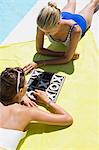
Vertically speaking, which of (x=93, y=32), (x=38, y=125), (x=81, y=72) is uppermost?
(x=93, y=32)

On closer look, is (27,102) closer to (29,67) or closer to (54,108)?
(54,108)

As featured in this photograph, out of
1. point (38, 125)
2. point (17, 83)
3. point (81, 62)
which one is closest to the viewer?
point (17, 83)

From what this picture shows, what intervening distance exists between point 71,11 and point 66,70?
75 centimetres

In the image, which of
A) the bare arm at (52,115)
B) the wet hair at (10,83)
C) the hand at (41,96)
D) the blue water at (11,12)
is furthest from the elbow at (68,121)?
the blue water at (11,12)

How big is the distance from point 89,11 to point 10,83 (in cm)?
170

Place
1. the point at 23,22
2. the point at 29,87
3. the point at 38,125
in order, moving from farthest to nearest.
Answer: the point at 23,22 → the point at 29,87 → the point at 38,125

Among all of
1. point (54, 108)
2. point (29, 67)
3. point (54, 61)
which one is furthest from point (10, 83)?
point (54, 61)

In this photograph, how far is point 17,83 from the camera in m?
2.64

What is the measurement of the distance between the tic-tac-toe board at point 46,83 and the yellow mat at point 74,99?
51mm

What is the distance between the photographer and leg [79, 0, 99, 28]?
3927 mm

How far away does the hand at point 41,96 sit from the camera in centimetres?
307

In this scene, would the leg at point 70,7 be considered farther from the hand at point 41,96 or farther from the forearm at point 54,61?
the hand at point 41,96

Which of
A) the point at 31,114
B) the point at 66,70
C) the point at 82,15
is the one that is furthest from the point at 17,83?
the point at 82,15

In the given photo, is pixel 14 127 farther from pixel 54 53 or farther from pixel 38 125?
pixel 54 53
